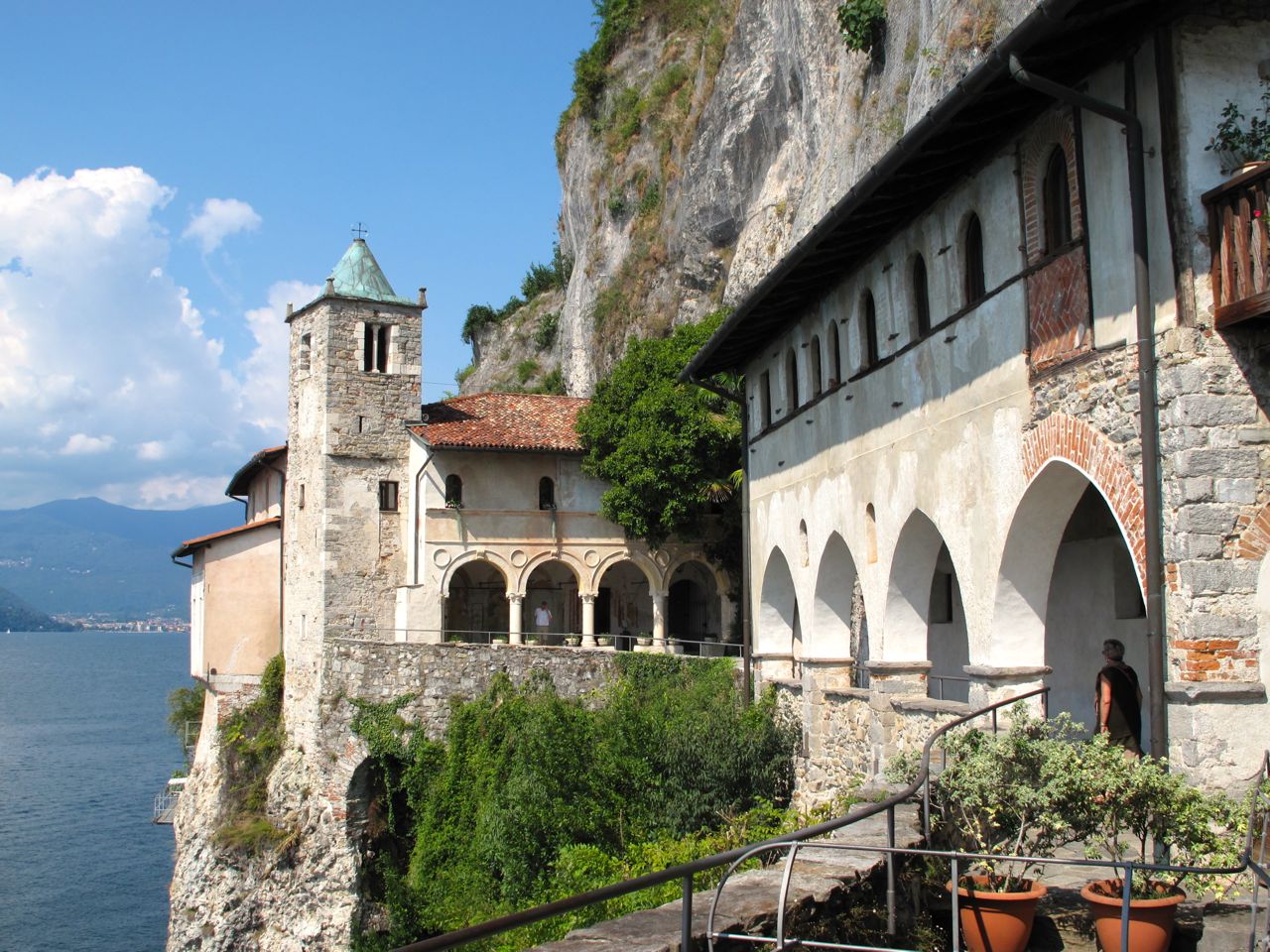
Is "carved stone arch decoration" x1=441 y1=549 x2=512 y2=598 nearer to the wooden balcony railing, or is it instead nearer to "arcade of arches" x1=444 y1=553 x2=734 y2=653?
"arcade of arches" x1=444 y1=553 x2=734 y2=653

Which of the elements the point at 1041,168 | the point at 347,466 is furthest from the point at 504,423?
the point at 1041,168

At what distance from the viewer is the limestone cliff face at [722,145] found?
2694cm

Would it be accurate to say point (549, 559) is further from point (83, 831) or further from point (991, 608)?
point (83, 831)

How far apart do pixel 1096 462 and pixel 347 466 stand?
86.7 ft

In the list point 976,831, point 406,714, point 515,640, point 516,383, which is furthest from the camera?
point 516,383

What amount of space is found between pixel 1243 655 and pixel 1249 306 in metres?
2.54

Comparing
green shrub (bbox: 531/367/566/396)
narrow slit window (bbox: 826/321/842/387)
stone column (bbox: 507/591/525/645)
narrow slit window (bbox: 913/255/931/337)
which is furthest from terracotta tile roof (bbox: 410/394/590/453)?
narrow slit window (bbox: 913/255/931/337)

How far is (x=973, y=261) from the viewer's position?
13633 millimetres

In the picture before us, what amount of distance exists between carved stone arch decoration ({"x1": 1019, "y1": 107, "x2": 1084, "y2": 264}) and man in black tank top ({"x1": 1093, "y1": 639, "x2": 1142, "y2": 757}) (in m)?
3.70

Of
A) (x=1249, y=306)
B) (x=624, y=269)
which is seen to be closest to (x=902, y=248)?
(x=1249, y=306)

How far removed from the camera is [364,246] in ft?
120

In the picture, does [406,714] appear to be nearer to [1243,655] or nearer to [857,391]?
[857,391]

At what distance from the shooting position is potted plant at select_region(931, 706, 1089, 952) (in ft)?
25.1

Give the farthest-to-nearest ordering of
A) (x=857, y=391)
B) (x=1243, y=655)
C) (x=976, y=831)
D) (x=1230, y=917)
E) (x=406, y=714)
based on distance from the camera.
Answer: (x=406, y=714) < (x=857, y=391) < (x=1243, y=655) < (x=976, y=831) < (x=1230, y=917)
